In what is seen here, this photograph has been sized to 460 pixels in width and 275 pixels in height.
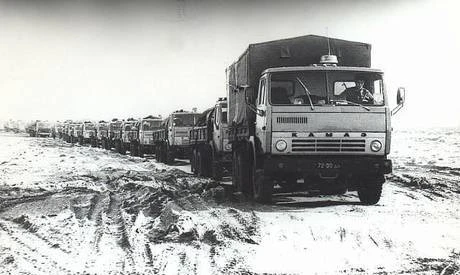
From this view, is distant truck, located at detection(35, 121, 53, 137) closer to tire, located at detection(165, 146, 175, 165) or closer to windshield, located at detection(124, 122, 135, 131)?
windshield, located at detection(124, 122, 135, 131)

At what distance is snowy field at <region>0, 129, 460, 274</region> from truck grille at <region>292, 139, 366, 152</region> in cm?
96

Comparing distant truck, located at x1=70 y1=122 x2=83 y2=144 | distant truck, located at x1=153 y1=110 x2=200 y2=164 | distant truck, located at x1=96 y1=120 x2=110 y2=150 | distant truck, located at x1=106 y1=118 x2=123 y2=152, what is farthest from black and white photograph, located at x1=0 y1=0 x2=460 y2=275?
distant truck, located at x1=70 y1=122 x2=83 y2=144

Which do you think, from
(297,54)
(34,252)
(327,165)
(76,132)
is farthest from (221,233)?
(76,132)

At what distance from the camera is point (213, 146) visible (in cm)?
1430

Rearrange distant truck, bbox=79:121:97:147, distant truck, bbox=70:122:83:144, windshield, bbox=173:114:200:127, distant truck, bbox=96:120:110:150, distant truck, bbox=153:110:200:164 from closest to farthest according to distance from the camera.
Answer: distant truck, bbox=153:110:200:164, windshield, bbox=173:114:200:127, distant truck, bbox=96:120:110:150, distant truck, bbox=79:121:97:147, distant truck, bbox=70:122:83:144

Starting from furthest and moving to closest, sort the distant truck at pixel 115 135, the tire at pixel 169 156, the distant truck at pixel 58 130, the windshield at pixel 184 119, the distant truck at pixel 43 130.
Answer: the distant truck at pixel 58 130
the distant truck at pixel 43 130
the distant truck at pixel 115 135
the tire at pixel 169 156
the windshield at pixel 184 119

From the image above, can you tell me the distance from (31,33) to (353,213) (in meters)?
5.97

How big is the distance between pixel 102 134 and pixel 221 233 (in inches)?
1147

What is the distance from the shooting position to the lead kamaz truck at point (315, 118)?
8.16m

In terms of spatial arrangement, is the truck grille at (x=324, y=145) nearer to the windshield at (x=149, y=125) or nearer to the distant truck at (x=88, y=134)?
the windshield at (x=149, y=125)

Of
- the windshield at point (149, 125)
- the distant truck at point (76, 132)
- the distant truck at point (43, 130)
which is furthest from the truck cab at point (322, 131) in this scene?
the distant truck at point (43, 130)

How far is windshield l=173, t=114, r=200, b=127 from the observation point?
19.8m

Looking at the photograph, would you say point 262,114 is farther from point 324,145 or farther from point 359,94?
point 359,94

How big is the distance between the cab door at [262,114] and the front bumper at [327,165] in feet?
1.10
